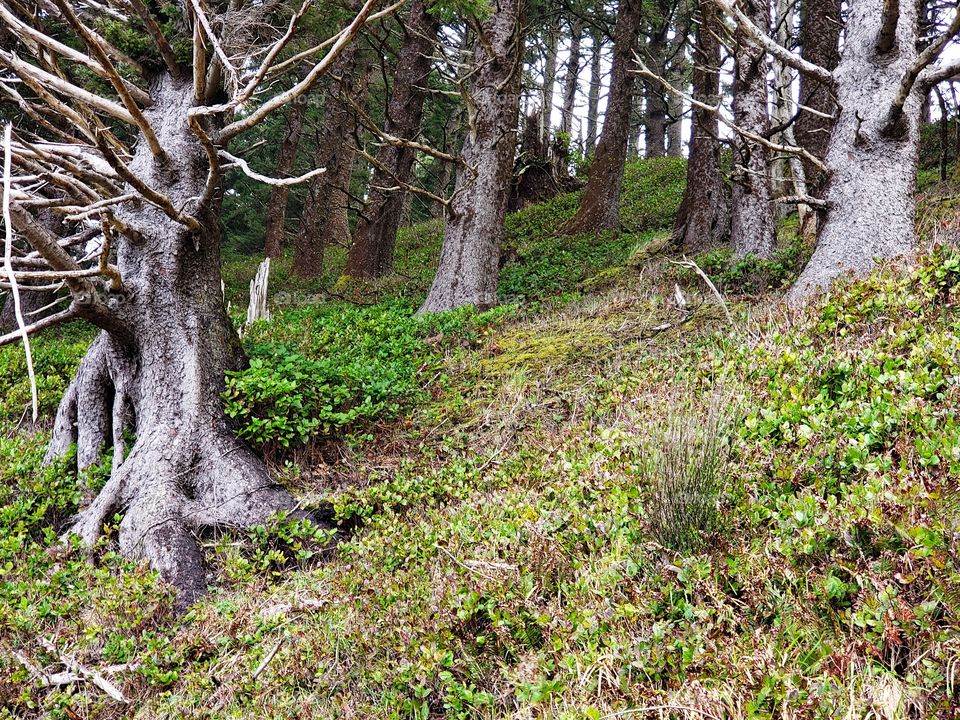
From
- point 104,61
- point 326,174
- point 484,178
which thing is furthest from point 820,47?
point 104,61

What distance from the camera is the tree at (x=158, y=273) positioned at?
162 inches

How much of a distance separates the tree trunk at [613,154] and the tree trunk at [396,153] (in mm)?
3761

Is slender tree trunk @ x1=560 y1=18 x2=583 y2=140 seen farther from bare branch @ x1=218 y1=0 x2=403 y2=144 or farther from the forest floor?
bare branch @ x1=218 y1=0 x2=403 y2=144

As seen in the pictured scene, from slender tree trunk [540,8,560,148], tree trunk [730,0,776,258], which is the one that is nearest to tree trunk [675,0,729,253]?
tree trunk [730,0,776,258]

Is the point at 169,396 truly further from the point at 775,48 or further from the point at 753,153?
the point at 753,153

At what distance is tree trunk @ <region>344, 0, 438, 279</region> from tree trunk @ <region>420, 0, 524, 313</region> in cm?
307

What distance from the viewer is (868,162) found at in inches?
198

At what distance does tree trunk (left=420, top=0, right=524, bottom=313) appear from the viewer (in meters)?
8.09

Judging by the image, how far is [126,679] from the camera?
3369 millimetres

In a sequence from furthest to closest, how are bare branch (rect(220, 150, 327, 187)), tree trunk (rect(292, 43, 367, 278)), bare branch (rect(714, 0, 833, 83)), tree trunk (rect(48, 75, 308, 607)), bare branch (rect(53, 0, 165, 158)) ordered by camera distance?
tree trunk (rect(292, 43, 367, 278)), bare branch (rect(714, 0, 833, 83)), tree trunk (rect(48, 75, 308, 607)), bare branch (rect(53, 0, 165, 158)), bare branch (rect(220, 150, 327, 187))

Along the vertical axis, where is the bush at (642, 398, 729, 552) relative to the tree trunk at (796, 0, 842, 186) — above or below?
below

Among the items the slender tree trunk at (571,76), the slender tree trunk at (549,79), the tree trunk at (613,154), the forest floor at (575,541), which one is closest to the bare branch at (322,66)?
the forest floor at (575,541)

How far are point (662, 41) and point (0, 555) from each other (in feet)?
64.1

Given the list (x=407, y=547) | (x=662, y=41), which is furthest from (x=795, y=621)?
(x=662, y=41)
